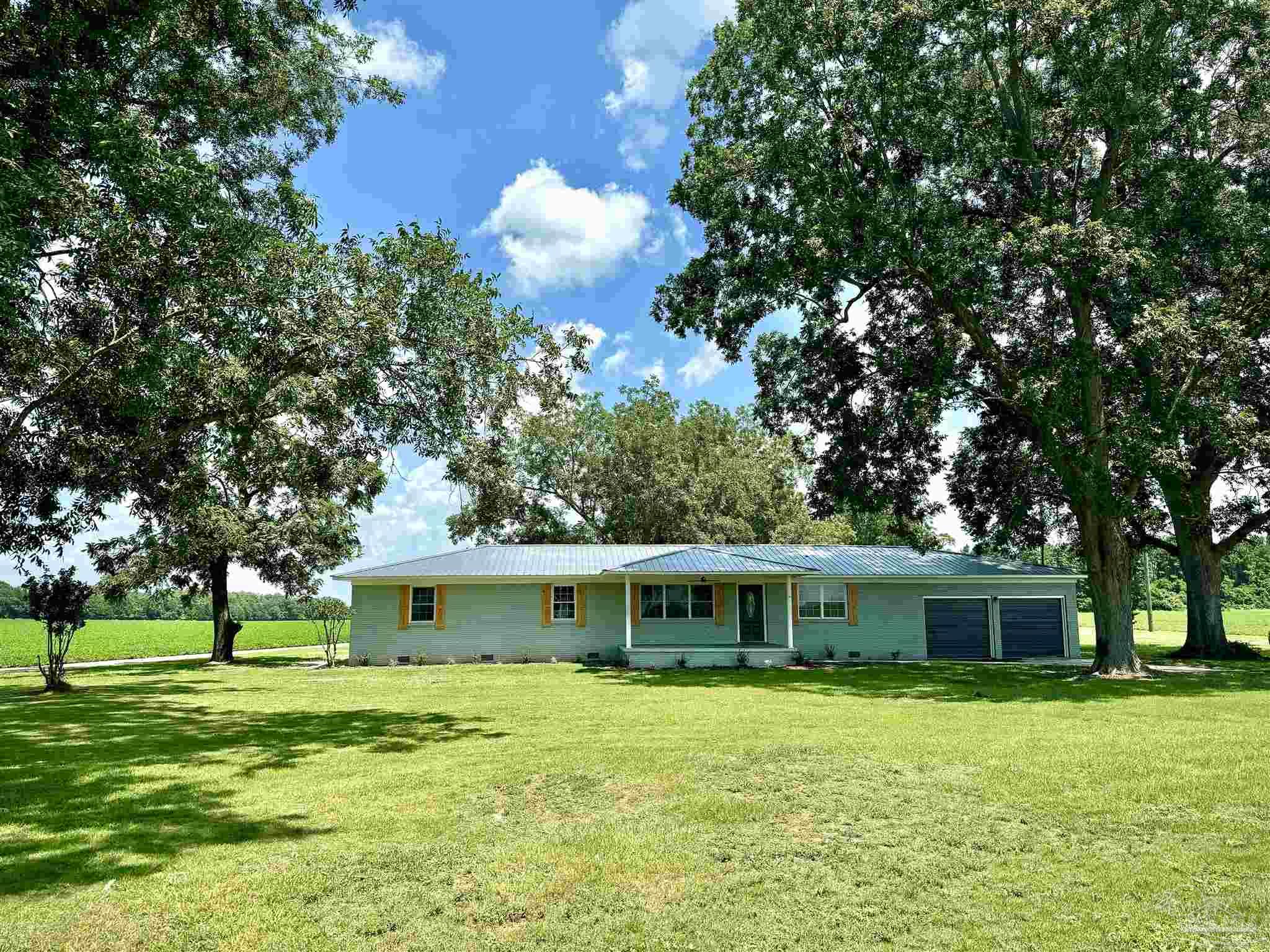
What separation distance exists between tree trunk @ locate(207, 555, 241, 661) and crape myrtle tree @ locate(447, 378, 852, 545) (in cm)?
1176

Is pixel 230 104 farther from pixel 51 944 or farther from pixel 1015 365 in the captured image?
pixel 1015 365

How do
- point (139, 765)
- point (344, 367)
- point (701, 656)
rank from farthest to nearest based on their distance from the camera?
point (701, 656) → point (344, 367) → point (139, 765)

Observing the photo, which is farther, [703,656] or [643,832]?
[703,656]

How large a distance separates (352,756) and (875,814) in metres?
5.85

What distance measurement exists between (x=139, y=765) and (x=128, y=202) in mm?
6477

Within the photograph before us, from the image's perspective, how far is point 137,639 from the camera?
37812 mm

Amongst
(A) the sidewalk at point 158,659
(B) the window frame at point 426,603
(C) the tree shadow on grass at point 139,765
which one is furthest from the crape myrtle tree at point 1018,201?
(A) the sidewalk at point 158,659

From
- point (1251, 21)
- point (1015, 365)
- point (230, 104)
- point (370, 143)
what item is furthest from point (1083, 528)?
point (230, 104)

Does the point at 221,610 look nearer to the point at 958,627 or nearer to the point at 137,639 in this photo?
the point at 137,639

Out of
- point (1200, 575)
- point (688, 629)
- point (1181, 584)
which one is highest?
point (1200, 575)

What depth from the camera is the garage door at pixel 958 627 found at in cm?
2428

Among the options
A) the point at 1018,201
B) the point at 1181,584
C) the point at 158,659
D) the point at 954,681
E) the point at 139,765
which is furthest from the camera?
the point at 1181,584

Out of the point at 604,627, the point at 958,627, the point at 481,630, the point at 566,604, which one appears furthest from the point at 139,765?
the point at 958,627

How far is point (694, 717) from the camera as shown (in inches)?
459
